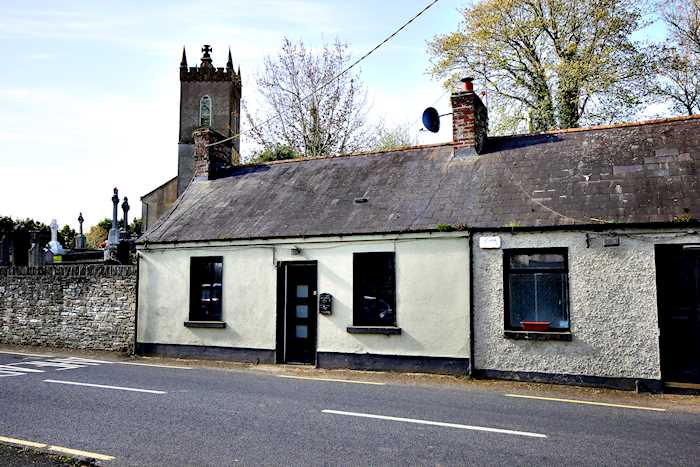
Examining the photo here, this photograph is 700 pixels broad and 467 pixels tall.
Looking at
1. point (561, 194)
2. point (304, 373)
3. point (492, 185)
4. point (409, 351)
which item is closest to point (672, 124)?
point (561, 194)

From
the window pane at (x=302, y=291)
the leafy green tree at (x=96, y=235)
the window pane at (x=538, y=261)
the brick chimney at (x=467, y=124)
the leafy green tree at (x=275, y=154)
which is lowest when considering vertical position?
the window pane at (x=302, y=291)

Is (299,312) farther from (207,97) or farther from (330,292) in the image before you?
(207,97)

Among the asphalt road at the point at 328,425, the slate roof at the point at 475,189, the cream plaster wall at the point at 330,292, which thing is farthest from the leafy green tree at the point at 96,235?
the asphalt road at the point at 328,425

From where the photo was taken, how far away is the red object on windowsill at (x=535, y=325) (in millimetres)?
11281

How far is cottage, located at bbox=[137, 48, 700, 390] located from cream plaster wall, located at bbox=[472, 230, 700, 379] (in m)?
0.03

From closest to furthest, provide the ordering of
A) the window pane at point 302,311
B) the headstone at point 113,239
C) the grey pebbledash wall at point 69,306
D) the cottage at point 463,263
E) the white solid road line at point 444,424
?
1. the white solid road line at point 444,424
2. the cottage at point 463,263
3. the window pane at point 302,311
4. the grey pebbledash wall at point 69,306
5. the headstone at point 113,239

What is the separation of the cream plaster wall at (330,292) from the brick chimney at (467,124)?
3522mm

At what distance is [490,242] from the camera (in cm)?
1187

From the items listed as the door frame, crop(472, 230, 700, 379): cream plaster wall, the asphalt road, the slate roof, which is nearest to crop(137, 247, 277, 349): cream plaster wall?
the door frame

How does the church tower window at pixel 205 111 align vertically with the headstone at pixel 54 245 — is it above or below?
above

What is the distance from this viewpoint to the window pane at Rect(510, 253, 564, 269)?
452 inches

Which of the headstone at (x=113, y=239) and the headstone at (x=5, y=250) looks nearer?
the headstone at (x=5, y=250)

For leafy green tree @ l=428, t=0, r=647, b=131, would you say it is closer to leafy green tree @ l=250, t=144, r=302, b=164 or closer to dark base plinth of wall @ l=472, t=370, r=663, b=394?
leafy green tree @ l=250, t=144, r=302, b=164

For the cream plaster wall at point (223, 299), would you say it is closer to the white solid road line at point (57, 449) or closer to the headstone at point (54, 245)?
the white solid road line at point (57, 449)
